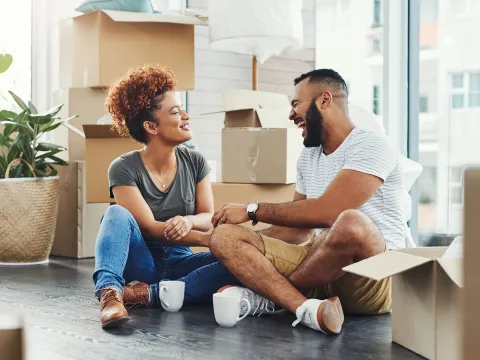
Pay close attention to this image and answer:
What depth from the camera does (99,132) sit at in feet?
12.6

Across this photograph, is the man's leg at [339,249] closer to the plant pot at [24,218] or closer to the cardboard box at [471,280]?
the cardboard box at [471,280]

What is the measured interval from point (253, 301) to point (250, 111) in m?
1.15

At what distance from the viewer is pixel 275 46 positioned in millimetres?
4090

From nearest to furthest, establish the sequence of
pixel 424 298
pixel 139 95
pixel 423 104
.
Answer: pixel 424 298 → pixel 139 95 → pixel 423 104

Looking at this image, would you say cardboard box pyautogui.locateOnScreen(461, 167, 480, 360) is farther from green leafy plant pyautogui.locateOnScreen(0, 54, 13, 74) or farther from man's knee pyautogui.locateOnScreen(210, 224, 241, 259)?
green leafy plant pyautogui.locateOnScreen(0, 54, 13, 74)

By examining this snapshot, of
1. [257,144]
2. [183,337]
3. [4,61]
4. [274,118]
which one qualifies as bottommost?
[183,337]

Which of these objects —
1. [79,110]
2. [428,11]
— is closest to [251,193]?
[79,110]

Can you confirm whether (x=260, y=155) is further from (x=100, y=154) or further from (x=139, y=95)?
(x=100, y=154)

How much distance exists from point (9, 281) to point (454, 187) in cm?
224

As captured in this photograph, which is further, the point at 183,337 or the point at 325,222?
the point at 325,222

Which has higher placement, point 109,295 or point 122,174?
point 122,174

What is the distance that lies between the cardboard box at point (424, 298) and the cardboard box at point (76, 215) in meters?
2.48

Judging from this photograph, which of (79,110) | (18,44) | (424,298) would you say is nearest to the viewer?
(424,298)

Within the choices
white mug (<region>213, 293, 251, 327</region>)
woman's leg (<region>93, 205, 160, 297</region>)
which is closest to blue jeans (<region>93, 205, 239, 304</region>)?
woman's leg (<region>93, 205, 160, 297</region>)
